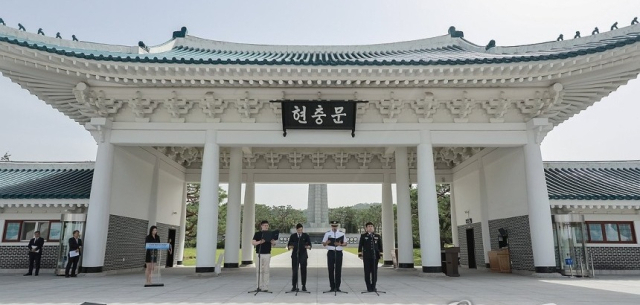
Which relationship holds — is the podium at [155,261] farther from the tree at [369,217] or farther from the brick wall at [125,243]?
the tree at [369,217]

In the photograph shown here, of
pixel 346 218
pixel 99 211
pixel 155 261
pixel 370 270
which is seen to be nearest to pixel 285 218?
pixel 346 218

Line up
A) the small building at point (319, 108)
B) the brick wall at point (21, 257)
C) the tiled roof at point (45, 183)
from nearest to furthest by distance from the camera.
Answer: the small building at point (319, 108) → the tiled roof at point (45, 183) → the brick wall at point (21, 257)

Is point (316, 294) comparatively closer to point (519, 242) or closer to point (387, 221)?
point (519, 242)

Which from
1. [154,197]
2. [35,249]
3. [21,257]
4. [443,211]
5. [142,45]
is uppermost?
[142,45]

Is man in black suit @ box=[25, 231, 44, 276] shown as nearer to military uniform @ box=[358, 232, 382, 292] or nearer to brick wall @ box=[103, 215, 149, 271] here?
brick wall @ box=[103, 215, 149, 271]

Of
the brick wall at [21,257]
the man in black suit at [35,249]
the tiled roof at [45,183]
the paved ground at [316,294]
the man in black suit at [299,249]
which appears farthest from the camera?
the brick wall at [21,257]

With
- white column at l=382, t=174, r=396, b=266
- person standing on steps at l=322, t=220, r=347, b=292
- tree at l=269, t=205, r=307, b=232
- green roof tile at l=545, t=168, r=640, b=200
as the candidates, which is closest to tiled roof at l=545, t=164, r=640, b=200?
green roof tile at l=545, t=168, r=640, b=200

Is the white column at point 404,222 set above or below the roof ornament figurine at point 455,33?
below

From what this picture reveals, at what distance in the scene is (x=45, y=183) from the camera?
12648 mm

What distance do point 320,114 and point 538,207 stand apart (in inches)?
260

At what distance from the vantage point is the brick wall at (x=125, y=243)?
1145cm

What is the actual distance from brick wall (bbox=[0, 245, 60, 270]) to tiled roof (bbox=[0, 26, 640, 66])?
→ 6.26 metres

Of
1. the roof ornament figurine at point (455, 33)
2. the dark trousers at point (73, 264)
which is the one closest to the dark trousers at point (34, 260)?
the dark trousers at point (73, 264)

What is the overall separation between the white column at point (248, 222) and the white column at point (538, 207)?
1039 centimetres
